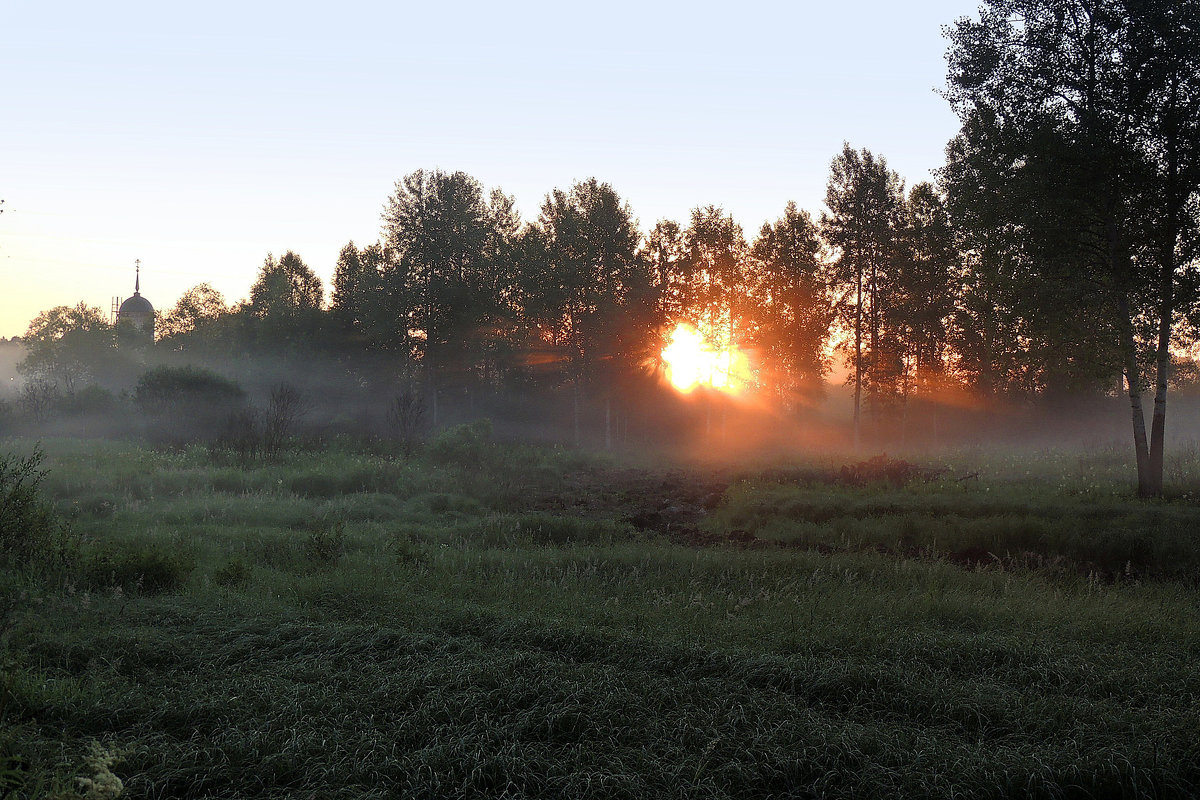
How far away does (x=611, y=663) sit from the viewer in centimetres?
554

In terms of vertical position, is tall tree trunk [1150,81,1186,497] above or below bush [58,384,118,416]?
above

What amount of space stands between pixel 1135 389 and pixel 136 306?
115 metres

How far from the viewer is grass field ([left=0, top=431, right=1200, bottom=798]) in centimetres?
389

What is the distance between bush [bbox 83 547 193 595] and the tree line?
15557 millimetres

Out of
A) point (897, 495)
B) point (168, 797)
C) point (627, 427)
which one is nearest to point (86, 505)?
point (168, 797)

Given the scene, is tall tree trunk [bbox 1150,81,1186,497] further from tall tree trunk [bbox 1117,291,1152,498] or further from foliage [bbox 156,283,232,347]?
foliage [bbox 156,283,232,347]

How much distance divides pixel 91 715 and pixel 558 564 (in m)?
6.16

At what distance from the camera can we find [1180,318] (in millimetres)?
14672

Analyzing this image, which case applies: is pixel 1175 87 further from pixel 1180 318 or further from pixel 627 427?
pixel 627 427

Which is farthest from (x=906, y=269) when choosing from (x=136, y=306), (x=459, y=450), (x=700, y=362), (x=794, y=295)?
(x=136, y=306)

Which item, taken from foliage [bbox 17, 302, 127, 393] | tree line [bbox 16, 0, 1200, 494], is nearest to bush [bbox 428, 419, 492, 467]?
tree line [bbox 16, 0, 1200, 494]

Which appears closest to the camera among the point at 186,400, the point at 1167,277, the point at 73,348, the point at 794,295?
the point at 1167,277

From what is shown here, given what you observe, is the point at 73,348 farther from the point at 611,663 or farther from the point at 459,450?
the point at 611,663

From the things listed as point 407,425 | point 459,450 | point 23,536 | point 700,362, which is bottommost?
point 459,450
